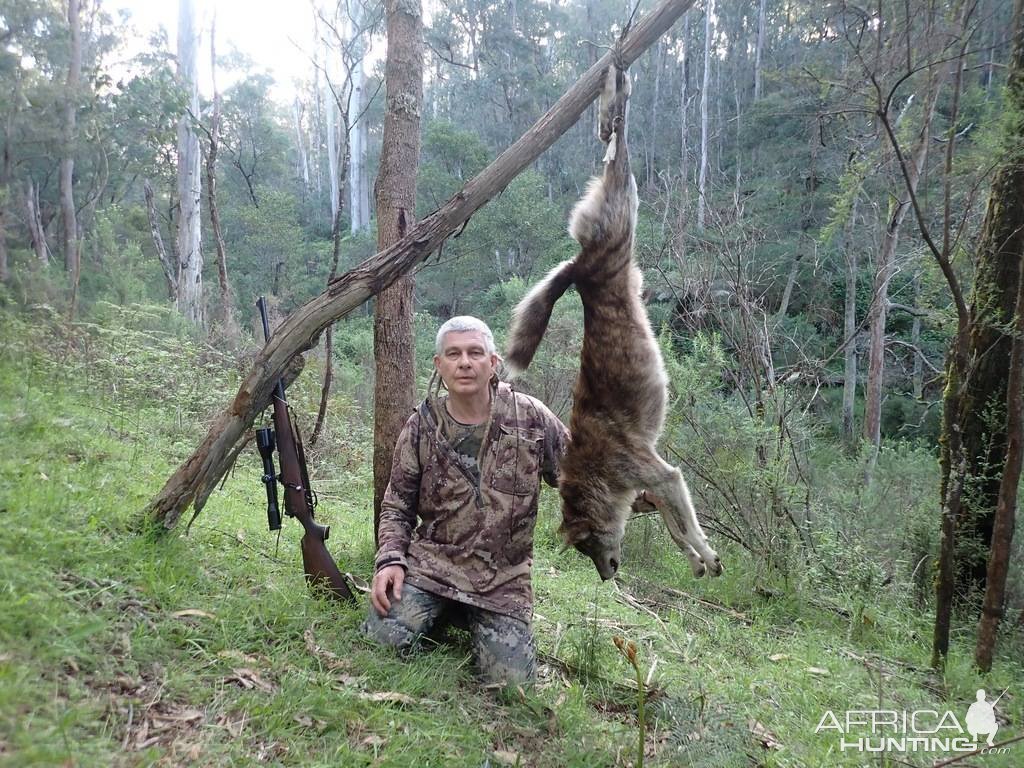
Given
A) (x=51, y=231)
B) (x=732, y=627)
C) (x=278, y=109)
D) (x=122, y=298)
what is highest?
(x=278, y=109)

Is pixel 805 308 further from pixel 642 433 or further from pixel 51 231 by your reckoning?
pixel 51 231

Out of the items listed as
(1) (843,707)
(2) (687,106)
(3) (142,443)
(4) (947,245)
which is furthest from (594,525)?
(2) (687,106)

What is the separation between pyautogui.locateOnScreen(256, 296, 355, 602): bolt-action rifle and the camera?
3836 millimetres

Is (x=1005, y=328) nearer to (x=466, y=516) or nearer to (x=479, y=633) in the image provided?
(x=466, y=516)

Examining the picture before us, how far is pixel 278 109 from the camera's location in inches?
1778

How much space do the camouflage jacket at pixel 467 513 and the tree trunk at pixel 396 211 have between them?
777 millimetres

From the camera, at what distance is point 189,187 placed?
15.9m

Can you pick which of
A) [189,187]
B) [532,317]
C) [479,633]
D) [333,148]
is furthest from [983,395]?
[333,148]

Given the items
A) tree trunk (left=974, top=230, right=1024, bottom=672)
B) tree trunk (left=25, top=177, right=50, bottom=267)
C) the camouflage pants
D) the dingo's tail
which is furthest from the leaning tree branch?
tree trunk (left=25, top=177, right=50, bottom=267)

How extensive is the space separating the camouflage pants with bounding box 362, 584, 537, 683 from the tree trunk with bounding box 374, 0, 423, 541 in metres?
1.11

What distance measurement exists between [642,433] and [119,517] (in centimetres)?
312

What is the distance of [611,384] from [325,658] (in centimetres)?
225

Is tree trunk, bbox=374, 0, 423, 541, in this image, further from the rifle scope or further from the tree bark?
the tree bark

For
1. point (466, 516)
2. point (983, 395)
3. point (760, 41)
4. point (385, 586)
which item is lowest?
point (385, 586)
